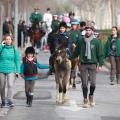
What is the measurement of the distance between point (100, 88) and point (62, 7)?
421 ft

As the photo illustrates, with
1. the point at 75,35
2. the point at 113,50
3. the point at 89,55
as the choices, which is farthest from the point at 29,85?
the point at 113,50

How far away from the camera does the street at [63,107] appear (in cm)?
1572

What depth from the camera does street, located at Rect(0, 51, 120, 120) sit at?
51.6 ft

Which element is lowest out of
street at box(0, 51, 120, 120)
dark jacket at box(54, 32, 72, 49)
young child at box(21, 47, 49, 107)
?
street at box(0, 51, 120, 120)

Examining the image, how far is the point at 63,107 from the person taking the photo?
57.6 feet

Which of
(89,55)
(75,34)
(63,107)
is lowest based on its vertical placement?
(63,107)

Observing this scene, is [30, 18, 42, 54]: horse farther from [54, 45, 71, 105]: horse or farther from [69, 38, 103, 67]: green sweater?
[69, 38, 103, 67]: green sweater

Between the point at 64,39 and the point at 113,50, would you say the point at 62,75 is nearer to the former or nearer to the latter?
the point at 64,39

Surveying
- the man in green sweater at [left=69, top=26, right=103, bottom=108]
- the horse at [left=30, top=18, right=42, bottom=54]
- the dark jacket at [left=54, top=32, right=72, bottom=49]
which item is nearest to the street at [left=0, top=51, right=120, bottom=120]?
the man in green sweater at [left=69, top=26, right=103, bottom=108]

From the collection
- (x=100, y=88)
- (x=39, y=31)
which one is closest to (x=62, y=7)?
(x=39, y=31)

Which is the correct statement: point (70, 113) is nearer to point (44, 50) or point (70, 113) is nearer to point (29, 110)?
point (29, 110)

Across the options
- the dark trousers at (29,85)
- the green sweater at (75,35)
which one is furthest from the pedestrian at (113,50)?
the dark trousers at (29,85)

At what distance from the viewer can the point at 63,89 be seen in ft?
60.2

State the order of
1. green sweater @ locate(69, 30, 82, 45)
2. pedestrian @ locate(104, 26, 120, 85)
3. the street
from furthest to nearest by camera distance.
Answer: pedestrian @ locate(104, 26, 120, 85) < green sweater @ locate(69, 30, 82, 45) < the street
